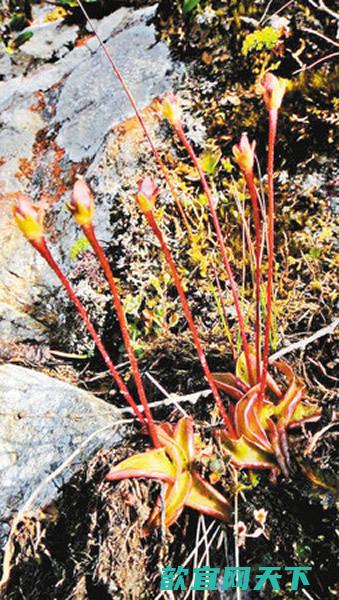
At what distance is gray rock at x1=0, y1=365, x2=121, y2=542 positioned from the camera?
1.98 metres

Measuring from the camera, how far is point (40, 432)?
208 cm

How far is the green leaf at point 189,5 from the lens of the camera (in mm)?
2782

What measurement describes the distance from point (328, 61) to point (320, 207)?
0.69 metres

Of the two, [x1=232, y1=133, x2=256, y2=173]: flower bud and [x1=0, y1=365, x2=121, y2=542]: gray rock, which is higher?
[x1=232, y1=133, x2=256, y2=173]: flower bud

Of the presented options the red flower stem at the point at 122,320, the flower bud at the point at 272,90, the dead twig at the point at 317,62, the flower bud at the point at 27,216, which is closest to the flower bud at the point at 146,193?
the red flower stem at the point at 122,320

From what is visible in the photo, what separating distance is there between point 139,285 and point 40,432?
79 centimetres

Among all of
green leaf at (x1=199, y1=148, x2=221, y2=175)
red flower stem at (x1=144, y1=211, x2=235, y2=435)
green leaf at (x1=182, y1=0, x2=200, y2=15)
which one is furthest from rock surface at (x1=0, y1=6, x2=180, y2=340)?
red flower stem at (x1=144, y1=211, x2=235, y2=435)

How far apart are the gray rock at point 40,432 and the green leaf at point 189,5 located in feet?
6.53

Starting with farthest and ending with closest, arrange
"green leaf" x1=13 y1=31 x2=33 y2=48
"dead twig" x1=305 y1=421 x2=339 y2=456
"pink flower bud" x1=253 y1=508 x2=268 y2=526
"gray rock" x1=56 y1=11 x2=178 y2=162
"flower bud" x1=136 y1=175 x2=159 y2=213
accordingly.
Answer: "green leaf" x1=13 y1=31 x2=33 y2=48 < "gray rock" x1=56 y1=11 x2=178 y2=162 < "dead twig" x1=305 y1=421 x2=339 y2=456 < "pink flower bud" x1=253 y1=508 x2=268 y2=526 < "flower bud" x1=136 y1=175 x2=159 y2=213

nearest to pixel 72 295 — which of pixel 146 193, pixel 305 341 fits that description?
pixel 146 193

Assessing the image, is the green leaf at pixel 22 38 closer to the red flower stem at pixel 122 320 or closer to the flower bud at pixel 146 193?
the red flower stem at pixel 122 320

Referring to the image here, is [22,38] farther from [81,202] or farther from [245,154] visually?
[81,202]

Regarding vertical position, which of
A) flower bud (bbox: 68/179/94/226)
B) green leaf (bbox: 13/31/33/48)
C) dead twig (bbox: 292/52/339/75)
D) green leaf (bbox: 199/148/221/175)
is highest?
green leaf (bbox: 13/31/33/48)

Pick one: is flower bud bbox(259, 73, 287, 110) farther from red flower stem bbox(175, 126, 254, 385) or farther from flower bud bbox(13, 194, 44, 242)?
flower bud bbox(13, 194, 44, 242)
